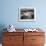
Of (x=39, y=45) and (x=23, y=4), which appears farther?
(x=23, y=4)

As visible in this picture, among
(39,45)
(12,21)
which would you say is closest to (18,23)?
(12,21)

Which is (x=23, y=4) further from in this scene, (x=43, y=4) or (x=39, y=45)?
(x=39, y=45)

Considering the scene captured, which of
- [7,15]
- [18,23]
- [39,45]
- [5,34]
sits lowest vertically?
[39,45]

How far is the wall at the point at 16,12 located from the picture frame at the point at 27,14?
10cm

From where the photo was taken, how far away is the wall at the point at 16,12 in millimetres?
4082

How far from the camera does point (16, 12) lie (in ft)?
13.4

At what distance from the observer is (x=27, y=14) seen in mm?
4105

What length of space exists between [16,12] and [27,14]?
1.20ft

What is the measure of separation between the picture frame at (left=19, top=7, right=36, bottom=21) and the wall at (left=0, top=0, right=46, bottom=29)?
0.33 feet

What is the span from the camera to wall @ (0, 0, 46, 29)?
4.08 metres

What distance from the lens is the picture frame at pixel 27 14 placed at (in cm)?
408

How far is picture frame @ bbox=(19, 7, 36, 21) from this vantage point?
4.08 metres

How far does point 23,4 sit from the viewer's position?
4.08 metres

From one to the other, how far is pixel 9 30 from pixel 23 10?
86 cm
